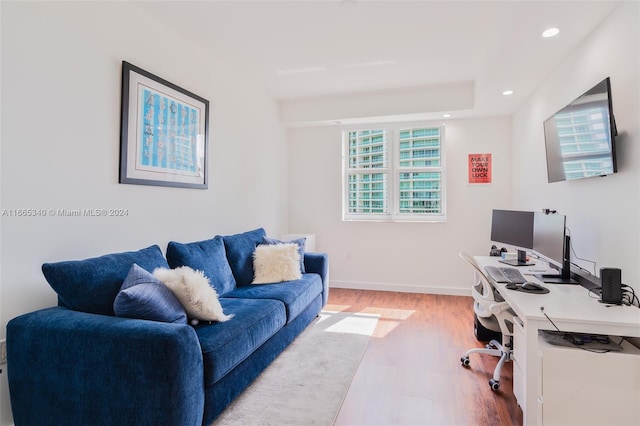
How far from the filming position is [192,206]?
3096 mm

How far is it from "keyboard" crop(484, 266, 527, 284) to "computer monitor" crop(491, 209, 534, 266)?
0.45m

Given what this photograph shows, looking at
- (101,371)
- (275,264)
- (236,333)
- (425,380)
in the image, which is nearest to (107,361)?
(101,371)

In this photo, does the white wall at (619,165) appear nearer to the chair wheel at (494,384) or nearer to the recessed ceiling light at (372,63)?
the chair wheel at (494,384)

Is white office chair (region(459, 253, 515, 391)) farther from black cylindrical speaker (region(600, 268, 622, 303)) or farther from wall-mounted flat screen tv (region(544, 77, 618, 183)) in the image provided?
wall-mounted flat screen tv (region(544, 77, 618, 183))

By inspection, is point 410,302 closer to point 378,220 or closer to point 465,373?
point 378,220

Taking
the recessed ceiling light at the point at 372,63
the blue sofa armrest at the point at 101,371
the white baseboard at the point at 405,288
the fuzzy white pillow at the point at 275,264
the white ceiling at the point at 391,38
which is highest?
the recessed ceiling light at the point at 372,63

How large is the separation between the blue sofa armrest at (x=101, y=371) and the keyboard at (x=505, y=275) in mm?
2063

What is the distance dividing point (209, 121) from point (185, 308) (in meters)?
1.99

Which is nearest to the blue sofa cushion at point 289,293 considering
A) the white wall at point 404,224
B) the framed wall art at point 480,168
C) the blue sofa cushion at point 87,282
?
the blue sofa cushion at point 87,282

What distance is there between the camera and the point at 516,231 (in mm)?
3242

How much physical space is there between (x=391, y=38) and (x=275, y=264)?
2277 millimetres

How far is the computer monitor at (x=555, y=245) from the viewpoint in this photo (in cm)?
236

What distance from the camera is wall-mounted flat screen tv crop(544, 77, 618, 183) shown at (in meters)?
2.03

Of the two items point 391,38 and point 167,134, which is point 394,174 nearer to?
point 391,38
